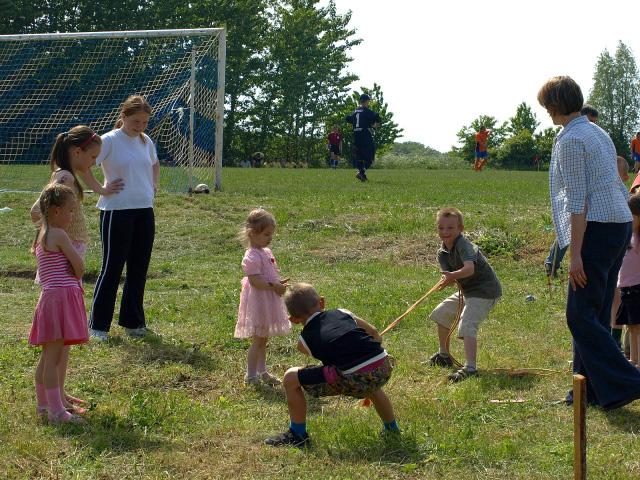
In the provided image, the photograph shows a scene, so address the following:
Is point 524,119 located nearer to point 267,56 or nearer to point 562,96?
point 267,56

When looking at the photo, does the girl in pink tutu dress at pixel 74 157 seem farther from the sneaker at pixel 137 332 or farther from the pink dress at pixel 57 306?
the sneaker at pixel 137 332

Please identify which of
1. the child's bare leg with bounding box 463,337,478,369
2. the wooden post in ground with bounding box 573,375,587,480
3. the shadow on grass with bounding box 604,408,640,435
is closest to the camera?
the wooden post in ground with bounding box 573,375,587,480

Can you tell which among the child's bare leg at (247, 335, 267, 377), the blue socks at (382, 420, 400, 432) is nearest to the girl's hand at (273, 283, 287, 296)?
the child's bare leg at (247, 335, 267, 377)

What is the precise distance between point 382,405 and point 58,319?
2.04 meters

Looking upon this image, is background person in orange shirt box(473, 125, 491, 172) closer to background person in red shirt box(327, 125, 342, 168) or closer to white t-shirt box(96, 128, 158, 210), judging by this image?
background person in red shirt box(327, 125, 342, 168)

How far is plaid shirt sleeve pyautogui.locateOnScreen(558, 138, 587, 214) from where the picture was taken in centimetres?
563

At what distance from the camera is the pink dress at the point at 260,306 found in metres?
6.73

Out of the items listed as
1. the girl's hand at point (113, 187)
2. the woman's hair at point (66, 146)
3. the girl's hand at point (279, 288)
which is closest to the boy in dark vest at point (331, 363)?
the girl's hand at point (279, 288)

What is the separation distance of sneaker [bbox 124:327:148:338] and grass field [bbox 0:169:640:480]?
9cm

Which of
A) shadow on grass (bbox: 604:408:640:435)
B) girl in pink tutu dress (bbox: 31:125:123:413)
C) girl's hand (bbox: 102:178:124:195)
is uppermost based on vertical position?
girl in pink tutu dress (bbox: 31:125:123:413)

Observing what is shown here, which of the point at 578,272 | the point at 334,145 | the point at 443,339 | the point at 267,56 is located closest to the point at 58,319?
the point at 443,339

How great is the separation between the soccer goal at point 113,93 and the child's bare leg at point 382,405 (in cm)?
1196

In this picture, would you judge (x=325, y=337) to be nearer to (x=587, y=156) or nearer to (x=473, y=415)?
(x=473, y=415)

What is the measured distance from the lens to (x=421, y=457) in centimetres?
511
